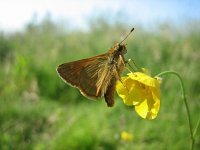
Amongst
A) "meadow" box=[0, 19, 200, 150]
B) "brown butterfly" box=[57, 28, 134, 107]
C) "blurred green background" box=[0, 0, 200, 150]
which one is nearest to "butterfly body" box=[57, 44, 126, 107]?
"brown butterfly" box=[57, 28, 134, 107]

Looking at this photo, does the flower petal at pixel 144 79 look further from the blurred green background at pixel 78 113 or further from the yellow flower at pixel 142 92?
the blurred green background at pixel 78 113

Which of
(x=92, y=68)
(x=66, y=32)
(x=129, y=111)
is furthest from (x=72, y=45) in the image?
(x=92, y=68)

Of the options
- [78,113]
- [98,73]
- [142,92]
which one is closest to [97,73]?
[98,73]

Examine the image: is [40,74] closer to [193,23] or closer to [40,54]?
[40,54]

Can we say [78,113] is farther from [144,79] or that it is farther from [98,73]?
[144,79]

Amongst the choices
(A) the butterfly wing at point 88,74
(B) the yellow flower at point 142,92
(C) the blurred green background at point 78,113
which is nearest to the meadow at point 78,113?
(C) the blurred green background at point 78,113

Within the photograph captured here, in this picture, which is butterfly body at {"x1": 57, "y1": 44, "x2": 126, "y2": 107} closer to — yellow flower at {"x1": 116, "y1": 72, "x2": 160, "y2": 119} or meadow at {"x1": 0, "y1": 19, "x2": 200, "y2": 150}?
yellow flower at {"x1": 116, "y1": 72, "x2": 160, "y2": 119}
